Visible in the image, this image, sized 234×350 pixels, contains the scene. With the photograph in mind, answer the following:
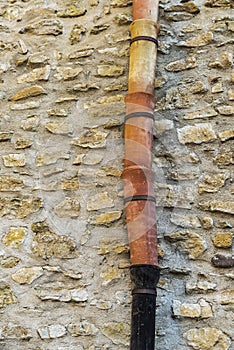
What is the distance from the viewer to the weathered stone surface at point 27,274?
2770 millimetres

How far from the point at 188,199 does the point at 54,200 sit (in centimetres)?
71

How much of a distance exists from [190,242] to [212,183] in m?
0.32

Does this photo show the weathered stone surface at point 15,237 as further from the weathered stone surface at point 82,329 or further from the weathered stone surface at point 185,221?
the weathered stone surface at point 185,221

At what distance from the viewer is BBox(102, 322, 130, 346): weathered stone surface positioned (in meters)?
2.58

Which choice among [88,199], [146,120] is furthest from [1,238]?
[146,120]

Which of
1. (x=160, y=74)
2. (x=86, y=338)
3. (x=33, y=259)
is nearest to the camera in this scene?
(x=86, y=338)

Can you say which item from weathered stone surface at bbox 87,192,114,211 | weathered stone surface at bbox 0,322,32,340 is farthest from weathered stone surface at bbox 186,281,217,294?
weathered stone surface at bbox 0,322,32,340

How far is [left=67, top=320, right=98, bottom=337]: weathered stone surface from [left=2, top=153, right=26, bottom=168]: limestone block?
3.01 ft

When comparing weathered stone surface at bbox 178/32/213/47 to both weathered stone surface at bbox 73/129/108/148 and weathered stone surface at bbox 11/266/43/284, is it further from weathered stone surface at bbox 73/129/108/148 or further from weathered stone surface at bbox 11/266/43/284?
weathered stone surface at bbox 11/266/43/284

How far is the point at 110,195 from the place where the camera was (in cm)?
286

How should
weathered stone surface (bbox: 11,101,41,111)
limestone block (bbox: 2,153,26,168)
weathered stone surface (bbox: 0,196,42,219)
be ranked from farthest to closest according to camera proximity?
weathered stone surface (bbox: 11,101,41,111)
limestone block (bbox: 2,153,26,168)
weathered stone surface (bbox: 0,196,42,219)

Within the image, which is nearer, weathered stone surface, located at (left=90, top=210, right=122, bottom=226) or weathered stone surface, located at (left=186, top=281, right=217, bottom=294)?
weathered stone surface, located at (left=186, top=281, right=217, bottom=294)

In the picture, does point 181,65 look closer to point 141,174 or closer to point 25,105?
point 141,174

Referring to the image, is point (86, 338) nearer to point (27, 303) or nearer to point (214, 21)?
point (27, 303)
